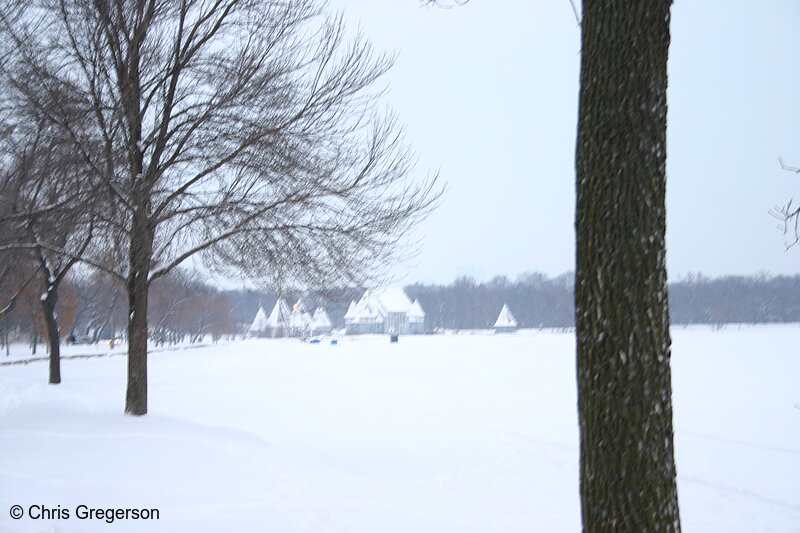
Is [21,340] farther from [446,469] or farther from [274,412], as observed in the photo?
[446,469]

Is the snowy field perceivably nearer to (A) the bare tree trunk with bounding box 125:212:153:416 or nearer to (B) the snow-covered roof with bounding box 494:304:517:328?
(A) the bare tree trunk with bounding box 125:212:153:416

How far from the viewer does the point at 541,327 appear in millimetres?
127688

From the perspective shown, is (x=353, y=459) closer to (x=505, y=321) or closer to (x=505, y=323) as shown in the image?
(x=505, y=323)

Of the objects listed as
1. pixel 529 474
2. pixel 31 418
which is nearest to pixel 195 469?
pixel 31 418

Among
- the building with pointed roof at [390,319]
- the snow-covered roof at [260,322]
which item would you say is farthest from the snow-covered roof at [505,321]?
the snow-covered roof at [260,322]

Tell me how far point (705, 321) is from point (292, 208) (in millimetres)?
100627

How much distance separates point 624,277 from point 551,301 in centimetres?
12647

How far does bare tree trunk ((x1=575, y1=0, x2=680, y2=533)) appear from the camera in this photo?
301 centimetres

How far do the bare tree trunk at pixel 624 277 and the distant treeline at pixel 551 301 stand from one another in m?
81.7

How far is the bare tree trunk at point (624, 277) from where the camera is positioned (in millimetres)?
3010

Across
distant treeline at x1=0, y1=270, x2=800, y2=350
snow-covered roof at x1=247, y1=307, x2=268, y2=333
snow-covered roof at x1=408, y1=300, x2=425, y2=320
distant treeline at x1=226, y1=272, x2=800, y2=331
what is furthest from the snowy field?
snow-covered roof at x1=247, y1=307, x2=268, y2=333

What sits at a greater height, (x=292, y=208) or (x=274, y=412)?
(x=292, y=208)

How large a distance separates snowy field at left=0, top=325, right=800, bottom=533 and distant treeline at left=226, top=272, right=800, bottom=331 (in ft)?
224

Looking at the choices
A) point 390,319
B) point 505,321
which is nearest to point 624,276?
point 390,319
